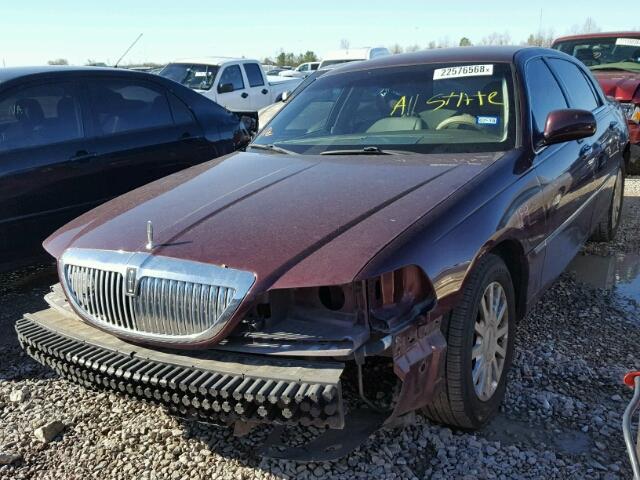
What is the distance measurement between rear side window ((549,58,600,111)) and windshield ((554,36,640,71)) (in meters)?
5.10

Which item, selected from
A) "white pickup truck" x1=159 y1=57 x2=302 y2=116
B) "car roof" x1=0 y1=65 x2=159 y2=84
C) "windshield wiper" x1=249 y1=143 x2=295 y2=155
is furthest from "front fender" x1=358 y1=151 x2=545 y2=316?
"white pickup truck" x1=159 y1=57 x2=302 y2=116

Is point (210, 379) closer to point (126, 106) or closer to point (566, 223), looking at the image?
point (566, 223)

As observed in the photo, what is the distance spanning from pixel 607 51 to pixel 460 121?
25.3ft

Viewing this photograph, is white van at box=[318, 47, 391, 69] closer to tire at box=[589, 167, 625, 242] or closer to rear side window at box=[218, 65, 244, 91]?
rear side window at box=[218, 65, 244, 91]

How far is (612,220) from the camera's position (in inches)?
217

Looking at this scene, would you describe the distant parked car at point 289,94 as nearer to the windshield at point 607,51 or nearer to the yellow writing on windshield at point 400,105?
the yellow writing on windshield at point 400,105

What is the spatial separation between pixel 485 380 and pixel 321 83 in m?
2.40

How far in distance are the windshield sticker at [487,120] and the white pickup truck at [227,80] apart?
9.90 metres

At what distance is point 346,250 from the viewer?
2301 mm

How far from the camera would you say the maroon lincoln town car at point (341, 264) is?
2.25 metres

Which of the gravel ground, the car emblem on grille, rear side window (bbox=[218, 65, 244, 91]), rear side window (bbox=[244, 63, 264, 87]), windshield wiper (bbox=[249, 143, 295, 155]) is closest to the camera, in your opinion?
the car emblem on grille

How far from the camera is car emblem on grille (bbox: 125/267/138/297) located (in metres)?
2.49

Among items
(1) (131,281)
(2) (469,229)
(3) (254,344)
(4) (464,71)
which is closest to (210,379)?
(3) (254,344)

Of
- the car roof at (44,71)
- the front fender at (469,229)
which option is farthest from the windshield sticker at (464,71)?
the car roof at (44,71)
